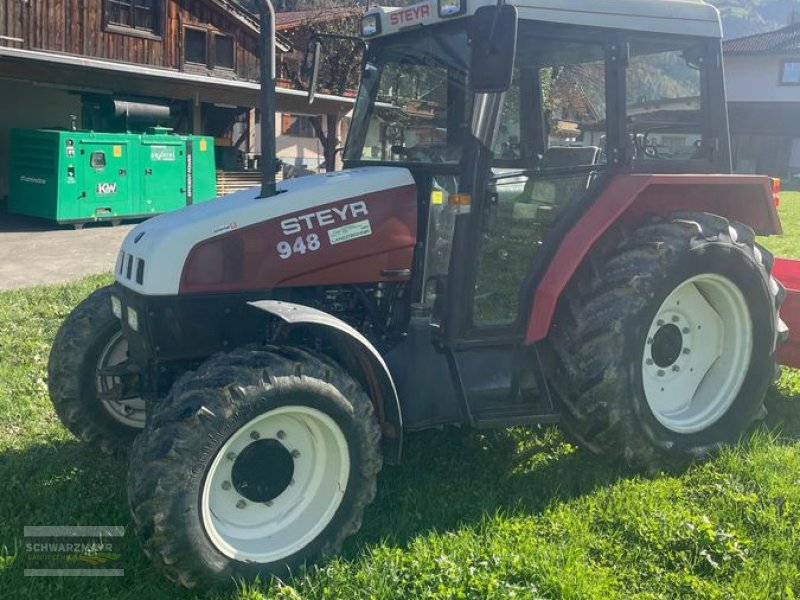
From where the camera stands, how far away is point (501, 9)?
3.15 meters

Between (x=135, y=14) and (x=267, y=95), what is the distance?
16.9m

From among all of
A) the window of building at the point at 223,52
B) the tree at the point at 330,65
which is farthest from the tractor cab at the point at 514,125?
the window of building at the point at 223,52

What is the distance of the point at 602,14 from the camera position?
382 centimetres

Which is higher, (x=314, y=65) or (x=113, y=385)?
(x=314, y=65)

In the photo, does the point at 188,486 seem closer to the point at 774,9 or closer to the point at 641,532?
the point at 641,532

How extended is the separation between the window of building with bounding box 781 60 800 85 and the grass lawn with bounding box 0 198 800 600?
39043 millimetres

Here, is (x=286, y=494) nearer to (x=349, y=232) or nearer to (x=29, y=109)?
(x=349, y=232)

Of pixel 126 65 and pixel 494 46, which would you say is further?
pixel 126 65

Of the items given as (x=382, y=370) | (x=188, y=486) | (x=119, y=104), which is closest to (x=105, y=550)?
(x=188, y=486)

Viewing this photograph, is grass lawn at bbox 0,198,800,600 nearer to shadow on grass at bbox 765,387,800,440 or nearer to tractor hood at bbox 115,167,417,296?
shadow on grass at bbox 765,387,800,440

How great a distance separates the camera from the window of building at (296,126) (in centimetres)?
2841

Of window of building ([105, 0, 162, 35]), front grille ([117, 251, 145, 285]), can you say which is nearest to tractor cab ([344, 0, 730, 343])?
front grille ([117, 251, 145, 285])

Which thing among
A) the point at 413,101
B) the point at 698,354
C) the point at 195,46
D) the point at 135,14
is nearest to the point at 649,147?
the point at 698,354

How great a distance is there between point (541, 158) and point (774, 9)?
206m
